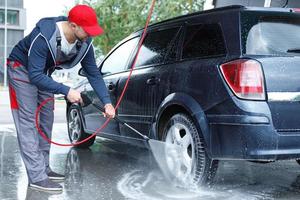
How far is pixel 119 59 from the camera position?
5.87m

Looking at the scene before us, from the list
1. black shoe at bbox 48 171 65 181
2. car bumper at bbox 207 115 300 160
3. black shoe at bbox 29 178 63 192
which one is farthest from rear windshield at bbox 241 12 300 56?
black shoe at bbox 48 171 65 181

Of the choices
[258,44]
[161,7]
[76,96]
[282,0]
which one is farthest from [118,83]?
[161,7]

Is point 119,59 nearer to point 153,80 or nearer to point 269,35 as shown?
point 153,80

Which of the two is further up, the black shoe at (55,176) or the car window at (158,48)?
the car window at (158,48)

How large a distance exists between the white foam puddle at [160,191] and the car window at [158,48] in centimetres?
116

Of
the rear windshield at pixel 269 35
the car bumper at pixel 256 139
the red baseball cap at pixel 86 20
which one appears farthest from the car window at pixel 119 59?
the car bumper at pixel 256 139

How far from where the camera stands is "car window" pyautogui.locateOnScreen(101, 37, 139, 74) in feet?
18.5

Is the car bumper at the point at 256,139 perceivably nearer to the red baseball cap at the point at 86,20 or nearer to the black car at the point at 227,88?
the black car at the point at 227,88

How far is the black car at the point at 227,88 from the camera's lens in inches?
150

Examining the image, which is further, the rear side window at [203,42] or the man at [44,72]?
the rear side window at [203,42]

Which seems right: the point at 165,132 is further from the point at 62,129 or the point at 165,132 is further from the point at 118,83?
the point at 62,129

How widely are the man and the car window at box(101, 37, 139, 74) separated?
44.2 inches

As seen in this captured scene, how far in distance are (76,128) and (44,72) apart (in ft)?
8.00

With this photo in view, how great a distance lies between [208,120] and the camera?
405cm
